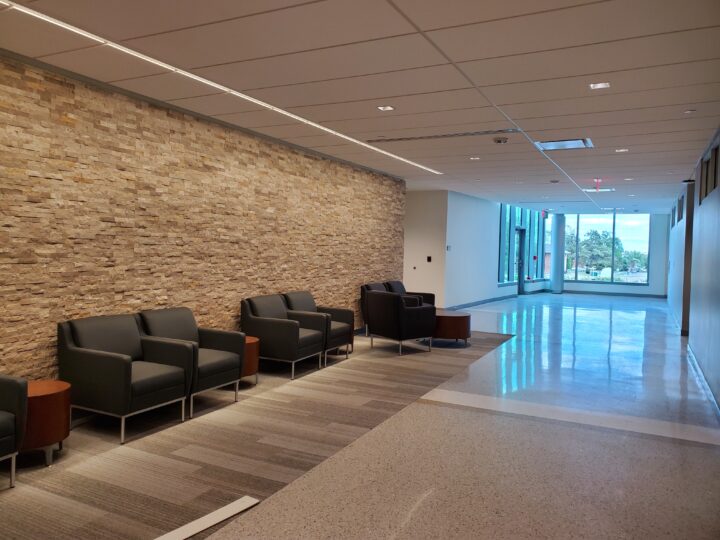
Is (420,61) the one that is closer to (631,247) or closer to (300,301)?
(300,301)

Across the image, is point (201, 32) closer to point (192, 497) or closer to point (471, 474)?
point (192, 497)

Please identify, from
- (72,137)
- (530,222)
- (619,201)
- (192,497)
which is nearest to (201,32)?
(72,137)

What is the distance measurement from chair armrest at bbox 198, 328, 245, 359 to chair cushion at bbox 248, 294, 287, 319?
1.13m

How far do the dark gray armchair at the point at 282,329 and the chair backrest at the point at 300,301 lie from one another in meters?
0.14

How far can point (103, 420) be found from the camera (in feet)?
15.9

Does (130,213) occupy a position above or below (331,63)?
below

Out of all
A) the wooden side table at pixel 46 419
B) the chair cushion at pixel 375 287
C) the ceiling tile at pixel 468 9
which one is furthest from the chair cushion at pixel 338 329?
the ceiling tile at pixel 468 9

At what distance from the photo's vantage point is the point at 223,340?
223 inches

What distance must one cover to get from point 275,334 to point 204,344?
0.98m

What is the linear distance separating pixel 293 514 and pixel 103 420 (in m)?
2.46

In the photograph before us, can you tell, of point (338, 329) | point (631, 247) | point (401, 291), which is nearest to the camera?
point (338, 329)

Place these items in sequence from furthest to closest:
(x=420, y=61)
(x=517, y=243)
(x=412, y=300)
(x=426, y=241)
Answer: (x=517, y=243) → (x=426, y=241) → (x=412, y=300) → (x=420, y=61)

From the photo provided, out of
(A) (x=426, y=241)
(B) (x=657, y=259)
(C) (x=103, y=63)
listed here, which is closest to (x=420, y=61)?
(C) (x=103, y=63)

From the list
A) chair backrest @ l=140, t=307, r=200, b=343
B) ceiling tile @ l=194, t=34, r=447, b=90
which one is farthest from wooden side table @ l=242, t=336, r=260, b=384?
ceiling tile @ l=194, t=34, r=447, b=90
